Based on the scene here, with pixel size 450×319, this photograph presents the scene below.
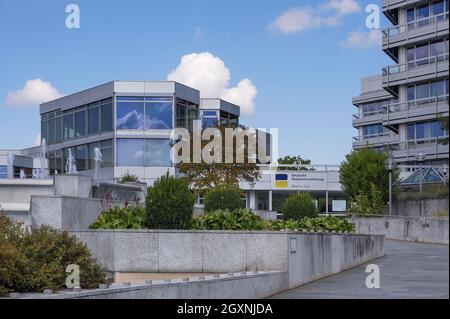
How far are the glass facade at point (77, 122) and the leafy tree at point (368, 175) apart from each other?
43915mm

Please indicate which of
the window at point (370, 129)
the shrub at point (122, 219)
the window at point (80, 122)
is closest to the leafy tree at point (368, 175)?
the shrub at point (122, 219)

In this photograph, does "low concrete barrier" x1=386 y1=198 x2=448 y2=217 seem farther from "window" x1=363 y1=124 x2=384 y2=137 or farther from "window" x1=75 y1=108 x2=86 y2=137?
"window" x1=363 y1=124 x2=384 y2=137

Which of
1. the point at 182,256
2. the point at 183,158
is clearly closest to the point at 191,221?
the point at 182,256

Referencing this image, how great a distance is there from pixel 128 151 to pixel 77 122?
7.65 metres

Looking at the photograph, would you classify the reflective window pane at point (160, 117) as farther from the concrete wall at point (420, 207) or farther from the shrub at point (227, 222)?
the concrete wall at point (420, 207)

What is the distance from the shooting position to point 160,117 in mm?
58625

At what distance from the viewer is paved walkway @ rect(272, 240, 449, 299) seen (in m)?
12.0

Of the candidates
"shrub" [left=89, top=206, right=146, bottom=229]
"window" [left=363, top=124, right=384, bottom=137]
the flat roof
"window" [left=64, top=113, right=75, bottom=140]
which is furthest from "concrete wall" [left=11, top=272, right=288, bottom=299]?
"window" [left=363, top=124, right=384, bottom=137]

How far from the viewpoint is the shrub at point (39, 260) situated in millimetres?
9344

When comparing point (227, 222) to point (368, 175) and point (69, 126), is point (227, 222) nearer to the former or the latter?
point (368, 175)

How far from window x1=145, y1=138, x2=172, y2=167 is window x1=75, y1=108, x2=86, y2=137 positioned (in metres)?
7.96

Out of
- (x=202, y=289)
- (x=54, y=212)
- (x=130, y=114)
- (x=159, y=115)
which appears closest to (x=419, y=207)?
(x=202, y=289)
